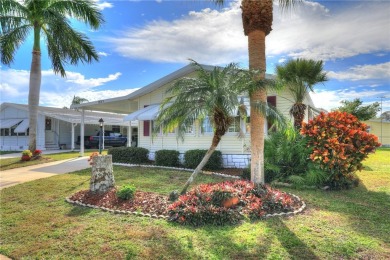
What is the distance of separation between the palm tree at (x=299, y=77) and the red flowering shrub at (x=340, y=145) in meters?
2.92

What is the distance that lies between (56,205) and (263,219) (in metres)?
5.22

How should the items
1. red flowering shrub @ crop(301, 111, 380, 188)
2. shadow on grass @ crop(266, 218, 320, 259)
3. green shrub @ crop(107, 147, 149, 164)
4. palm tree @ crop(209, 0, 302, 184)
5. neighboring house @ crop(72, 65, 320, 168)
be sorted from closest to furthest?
shadow on grass @ crop(266, 218, 320, 259)
palm tree @ crop(209, 0, 302, 184)
red flowering shrub @ crop(301, 111, 380, 188)
neighboring house @ crop(72, 65, 320, 168)
green shrub @ crop(107, 147, 149, 164)

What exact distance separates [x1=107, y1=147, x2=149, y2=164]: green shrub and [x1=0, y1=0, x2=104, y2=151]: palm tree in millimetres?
5989

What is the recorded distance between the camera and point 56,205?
7.46 m

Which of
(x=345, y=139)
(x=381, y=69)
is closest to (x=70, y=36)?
(x=345, y=139)

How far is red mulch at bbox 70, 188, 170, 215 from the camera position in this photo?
6836 millimetres

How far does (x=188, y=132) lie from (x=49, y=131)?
70.2 ft

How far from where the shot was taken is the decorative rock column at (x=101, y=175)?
27.1ft

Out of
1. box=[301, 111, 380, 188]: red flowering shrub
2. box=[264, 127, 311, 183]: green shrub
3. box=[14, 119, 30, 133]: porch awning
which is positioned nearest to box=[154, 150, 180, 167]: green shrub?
box=[264, 127, 311, 183]: green shrub

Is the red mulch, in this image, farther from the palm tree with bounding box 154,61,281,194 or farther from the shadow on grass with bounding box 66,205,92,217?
the palm tree with bounding box 154,61,281,194

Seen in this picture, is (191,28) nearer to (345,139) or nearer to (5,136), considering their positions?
(345,139)

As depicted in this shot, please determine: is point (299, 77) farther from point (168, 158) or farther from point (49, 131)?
point (49, 131)

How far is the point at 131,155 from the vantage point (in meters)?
16.7

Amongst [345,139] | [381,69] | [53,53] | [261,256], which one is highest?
[53,53]
